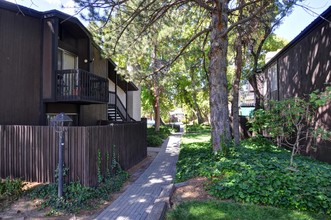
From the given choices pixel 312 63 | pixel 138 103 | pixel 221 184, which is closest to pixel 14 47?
pixel 221 184

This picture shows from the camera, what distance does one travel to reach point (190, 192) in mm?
5785

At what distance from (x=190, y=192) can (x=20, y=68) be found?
770 centimetres

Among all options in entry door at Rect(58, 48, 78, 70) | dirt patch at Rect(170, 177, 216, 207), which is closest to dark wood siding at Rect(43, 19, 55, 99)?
entry door at Rect(58, 48, 78, 70)

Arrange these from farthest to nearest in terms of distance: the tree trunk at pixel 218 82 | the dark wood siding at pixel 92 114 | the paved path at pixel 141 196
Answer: the dark wood siding at pixel 92 114, the tree trunk at pixel 218 82, the paved path at pixel 141 196

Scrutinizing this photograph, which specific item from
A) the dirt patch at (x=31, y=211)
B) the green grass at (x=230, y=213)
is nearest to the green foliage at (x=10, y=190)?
the dirt patch at (x=31, y=211)

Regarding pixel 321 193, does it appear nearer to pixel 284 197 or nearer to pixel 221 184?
pixel 284 197

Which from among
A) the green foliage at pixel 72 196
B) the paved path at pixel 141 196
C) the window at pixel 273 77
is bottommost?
the paved path at pixel 141 196

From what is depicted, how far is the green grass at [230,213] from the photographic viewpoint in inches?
174

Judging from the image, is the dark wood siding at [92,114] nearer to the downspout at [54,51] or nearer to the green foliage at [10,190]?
the downspout at [54,51]

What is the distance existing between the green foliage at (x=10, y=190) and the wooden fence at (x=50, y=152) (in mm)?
721

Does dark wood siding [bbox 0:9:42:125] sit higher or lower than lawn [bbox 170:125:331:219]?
higher

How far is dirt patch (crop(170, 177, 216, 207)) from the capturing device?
17.7 feet

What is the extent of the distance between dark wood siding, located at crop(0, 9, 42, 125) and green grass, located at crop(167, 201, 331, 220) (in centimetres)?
708

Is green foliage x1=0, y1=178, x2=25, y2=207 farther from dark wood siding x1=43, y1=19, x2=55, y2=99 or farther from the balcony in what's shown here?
dark wood siding x1=43, y1=19, x2=55, y2=99
